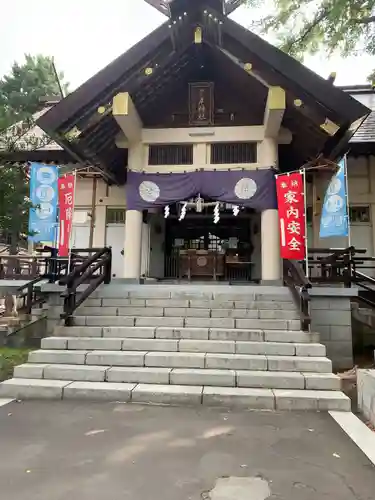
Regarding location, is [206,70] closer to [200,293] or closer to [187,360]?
[200,293]

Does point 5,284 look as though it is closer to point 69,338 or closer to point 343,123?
point 69,338

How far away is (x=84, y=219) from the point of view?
44.7 ft

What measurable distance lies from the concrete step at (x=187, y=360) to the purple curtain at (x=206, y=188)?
4835mm

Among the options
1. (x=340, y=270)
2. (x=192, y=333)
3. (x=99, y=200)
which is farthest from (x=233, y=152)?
(x=192, y=333)

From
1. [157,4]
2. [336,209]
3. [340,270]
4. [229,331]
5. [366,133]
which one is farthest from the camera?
[366,133]

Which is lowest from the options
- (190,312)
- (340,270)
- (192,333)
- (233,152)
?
(192,333)

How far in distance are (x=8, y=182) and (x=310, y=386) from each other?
18.4 ft

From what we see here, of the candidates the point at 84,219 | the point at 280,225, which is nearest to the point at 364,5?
the point at 280,225

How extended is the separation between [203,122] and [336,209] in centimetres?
428

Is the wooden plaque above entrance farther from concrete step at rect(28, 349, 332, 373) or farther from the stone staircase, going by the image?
concrete step at rect(28, 349, 332, 373)

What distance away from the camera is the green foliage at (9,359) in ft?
22.0

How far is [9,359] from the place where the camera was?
297 inches

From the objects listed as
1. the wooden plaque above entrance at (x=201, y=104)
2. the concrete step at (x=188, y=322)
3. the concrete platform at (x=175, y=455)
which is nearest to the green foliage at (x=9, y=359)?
the concrete step at (x=188, y=322)

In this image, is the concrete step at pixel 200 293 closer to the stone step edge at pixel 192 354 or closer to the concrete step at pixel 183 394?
the stone step edge at pixel 192 354
